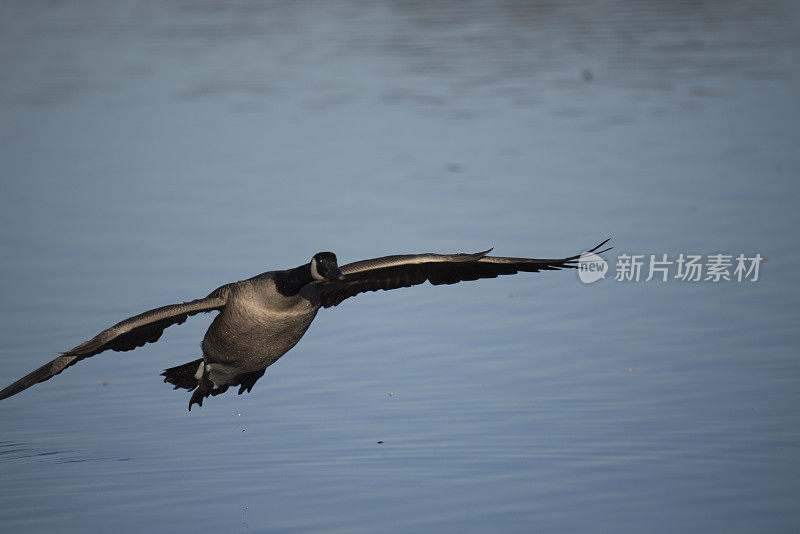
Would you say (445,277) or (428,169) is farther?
(428,169)

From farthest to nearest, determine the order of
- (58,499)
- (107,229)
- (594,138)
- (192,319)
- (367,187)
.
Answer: (594,138) → (367,187) → (107,229) → (192,319) → (58,499)

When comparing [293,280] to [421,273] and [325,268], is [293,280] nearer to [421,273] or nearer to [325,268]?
[325,268]

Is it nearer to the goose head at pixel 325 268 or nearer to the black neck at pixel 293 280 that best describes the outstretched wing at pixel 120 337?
the black neck at pixel 293 280

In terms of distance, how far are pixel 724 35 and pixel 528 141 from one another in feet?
35.5

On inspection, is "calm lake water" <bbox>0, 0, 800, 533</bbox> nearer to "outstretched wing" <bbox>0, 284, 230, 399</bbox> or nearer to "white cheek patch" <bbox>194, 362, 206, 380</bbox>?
"white cheek patch" <bbox>194, 362, 206, 380</bbox>

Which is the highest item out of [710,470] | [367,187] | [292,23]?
[292,23]

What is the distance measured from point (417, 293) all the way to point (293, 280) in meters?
3.47

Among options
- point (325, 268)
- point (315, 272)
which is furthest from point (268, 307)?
point (325, 268)

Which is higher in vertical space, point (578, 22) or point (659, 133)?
point (578, 22)

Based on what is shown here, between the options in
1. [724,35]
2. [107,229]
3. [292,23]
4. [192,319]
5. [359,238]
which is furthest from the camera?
[292,23]

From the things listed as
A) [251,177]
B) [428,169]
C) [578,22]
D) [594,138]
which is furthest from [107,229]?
[578,22]

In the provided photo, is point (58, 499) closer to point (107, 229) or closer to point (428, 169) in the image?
point (107, 229)

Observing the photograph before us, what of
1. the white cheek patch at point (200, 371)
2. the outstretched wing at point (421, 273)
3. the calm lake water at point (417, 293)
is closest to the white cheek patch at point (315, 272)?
the outstretched wing at point (421, 273)

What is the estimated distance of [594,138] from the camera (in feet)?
56.0
